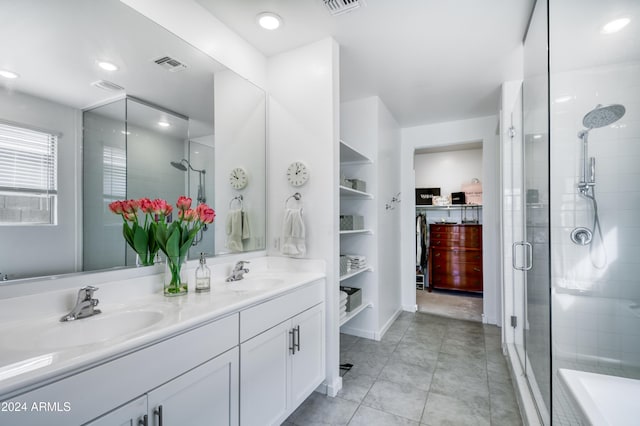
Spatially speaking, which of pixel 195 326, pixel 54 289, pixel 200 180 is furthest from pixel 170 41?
pixel 195 326

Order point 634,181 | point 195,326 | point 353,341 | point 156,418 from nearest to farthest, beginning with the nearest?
point 156,418
point 195,326
point 634,181
point 353,341

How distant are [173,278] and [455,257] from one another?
4498 millimetres

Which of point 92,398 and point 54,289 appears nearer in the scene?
point 92,398

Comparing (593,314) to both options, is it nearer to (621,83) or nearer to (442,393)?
(442,393)

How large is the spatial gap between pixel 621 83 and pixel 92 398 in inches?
108

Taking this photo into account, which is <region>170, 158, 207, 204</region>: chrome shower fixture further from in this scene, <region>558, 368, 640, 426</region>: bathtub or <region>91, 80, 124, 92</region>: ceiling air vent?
<region>558, 368, 640, 426</region>: bathtub

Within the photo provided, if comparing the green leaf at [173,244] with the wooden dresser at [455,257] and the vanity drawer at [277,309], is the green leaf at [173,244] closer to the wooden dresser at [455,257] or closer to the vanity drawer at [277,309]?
the vanity drawer at [277,309]

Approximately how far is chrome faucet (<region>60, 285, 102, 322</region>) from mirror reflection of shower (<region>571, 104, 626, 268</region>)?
2451 millimetres

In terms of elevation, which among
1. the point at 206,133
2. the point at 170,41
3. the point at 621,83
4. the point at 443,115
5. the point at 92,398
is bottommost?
the point at 92,398

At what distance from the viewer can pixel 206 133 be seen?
1.86m

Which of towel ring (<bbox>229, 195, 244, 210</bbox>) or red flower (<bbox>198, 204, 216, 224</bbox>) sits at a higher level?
towel ring (<bbox>229, 195, 244, 210</bbox>)

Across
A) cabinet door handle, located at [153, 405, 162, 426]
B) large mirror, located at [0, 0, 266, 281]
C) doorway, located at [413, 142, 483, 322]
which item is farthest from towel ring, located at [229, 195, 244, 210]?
doorway, located at [413, 142, 483, 322]

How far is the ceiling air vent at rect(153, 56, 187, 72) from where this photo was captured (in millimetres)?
1601

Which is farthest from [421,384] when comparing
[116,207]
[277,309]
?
[116,207]
